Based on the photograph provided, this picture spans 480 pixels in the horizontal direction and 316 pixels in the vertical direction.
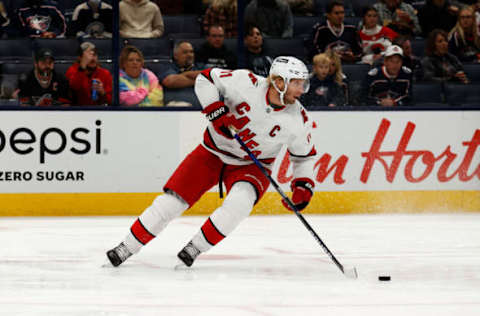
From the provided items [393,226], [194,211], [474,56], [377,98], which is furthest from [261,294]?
[474,56]

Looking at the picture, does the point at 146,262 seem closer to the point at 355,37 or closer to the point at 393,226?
the point at 393,226

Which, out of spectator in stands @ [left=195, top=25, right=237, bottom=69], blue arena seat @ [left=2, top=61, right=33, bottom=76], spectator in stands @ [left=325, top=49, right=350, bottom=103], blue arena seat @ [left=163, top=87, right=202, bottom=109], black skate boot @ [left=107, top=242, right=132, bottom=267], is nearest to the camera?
black skate boot @ [left=107, top=242, right=132, bottom=267]

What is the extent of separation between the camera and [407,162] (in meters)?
7.36

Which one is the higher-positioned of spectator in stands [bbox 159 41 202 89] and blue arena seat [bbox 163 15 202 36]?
blue arena seat [bbox 163 15 202 36]

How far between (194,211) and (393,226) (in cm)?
167

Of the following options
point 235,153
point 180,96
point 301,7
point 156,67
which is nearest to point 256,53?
point 301,7

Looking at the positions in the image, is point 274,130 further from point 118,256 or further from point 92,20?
point 92,20

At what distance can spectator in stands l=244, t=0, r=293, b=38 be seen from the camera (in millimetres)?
7137

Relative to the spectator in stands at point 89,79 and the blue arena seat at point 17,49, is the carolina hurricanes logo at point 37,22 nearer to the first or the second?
the blue arena seat at point 17,49

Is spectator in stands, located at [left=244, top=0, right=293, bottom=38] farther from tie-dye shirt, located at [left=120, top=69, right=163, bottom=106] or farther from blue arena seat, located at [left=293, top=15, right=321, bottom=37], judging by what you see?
tie-dye shirt, located at [left=120, top=69, right=163, bottom=106]

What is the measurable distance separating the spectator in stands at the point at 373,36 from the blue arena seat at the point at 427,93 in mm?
433

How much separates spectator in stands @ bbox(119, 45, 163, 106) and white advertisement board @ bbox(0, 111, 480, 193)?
0.11 metres

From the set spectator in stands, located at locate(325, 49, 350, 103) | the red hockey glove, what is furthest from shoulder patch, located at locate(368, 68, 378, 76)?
the red hockey glove

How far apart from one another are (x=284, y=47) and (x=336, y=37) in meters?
0.49
